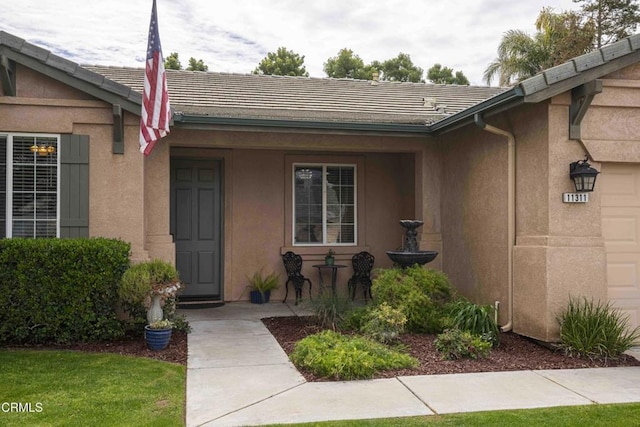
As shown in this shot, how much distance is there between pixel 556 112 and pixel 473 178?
1.84m

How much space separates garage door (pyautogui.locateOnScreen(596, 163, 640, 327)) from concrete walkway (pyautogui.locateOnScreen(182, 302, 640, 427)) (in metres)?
1.15

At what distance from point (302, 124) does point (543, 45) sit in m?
18.8

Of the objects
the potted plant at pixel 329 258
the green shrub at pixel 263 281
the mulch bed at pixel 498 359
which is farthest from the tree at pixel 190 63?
the mulch bed at pixel 498 359

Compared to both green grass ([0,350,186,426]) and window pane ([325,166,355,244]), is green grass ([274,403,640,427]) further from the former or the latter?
window pane ([325,166,355,244])

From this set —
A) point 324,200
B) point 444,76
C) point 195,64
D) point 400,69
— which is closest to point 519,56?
point 444,76

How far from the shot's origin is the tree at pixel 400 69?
33875 mm

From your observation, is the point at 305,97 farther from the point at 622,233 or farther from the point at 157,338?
the point at 622,233

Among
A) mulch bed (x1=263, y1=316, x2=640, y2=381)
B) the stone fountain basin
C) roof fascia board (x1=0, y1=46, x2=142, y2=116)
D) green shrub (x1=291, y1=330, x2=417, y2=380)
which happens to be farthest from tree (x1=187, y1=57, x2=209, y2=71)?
green shrub (x1=291, y1=330, x2=417, y2=380)

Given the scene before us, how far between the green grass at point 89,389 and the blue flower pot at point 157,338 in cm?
36

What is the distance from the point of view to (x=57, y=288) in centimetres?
619

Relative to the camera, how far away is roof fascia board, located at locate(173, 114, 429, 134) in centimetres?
743

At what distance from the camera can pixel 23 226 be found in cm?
661

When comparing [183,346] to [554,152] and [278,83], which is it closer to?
[554,152]

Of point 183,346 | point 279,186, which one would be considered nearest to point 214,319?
point 183,346
